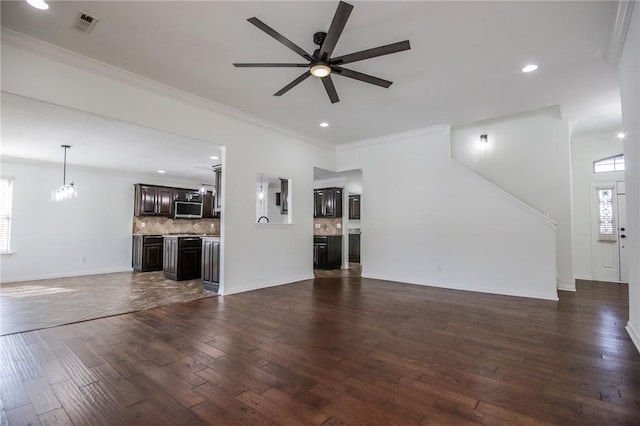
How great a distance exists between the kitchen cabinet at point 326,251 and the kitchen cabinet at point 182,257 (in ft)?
9.72

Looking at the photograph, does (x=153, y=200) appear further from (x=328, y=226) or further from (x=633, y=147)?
(x=633, y=147)

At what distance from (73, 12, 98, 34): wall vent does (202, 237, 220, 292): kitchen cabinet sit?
3.26m

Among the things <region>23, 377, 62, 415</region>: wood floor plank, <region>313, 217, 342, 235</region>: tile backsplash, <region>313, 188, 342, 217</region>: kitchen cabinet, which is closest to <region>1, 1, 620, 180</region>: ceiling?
<region>23, 377, 62, 415</region>: wood floor plank

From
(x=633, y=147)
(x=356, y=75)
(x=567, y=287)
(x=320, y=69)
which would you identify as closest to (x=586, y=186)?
(x=567, y=287)

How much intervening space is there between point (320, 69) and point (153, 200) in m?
7.24

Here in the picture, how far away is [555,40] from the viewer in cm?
312

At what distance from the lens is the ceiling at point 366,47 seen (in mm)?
2695

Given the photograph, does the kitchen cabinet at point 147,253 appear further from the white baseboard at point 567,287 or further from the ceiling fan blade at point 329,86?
the white baseboard at point 567,287

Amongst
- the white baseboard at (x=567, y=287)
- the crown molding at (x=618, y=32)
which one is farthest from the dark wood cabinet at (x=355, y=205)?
the crown molding at (x=618, y=32)

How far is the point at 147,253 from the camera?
7871 mm

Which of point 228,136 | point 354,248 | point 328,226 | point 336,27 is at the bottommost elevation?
point 354,248

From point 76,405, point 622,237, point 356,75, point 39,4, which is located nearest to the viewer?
point 76,405

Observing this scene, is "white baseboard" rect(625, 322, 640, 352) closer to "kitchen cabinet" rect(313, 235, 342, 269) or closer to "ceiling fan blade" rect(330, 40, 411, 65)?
"ceiling fan blade" rect(330, 40, 411, 65)

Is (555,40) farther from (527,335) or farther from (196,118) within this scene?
(196,118)
